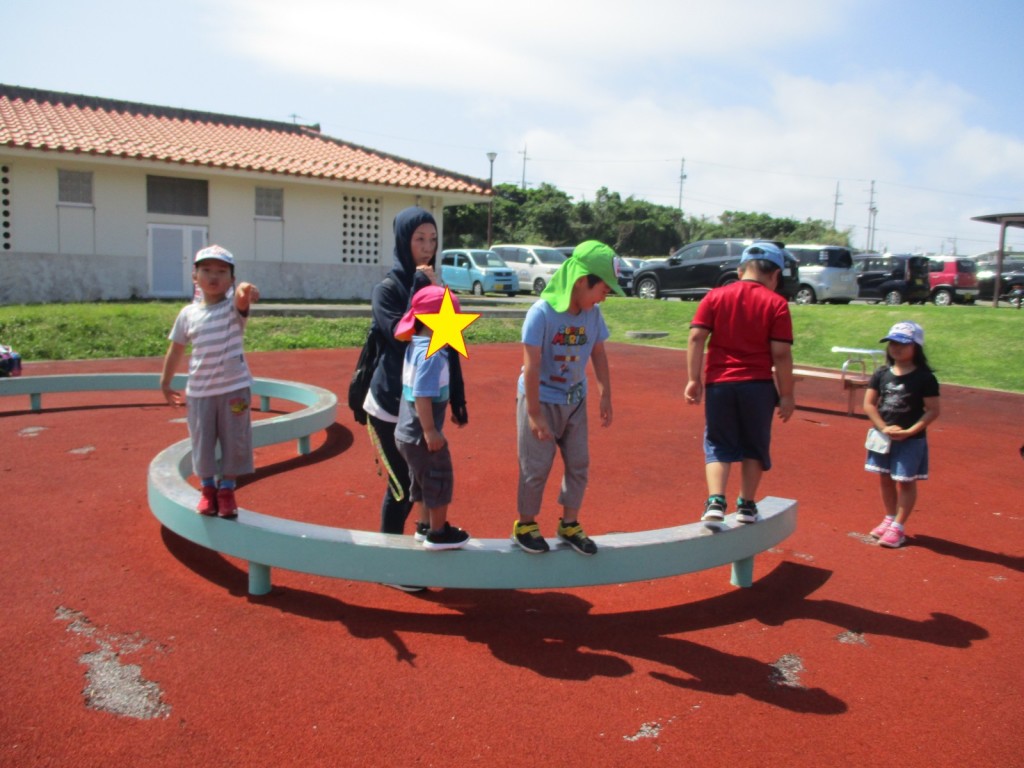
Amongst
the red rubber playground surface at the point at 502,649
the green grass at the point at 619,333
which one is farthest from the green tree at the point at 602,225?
the red rubber playground surface at the point at 502,649

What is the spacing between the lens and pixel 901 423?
5684 millimetres

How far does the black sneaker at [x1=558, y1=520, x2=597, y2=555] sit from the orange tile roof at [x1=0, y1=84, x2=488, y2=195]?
19697 millimetres

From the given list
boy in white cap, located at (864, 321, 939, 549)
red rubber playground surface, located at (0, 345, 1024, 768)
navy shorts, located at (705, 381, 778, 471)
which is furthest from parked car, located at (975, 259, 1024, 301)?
navy shorts, located at (705, 381, 778, 471)

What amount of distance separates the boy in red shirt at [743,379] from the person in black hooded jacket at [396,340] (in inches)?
58.6

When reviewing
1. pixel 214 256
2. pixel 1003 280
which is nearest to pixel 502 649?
pixel 214 256

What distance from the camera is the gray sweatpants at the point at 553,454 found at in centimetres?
416

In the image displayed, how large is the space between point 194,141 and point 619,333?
44.6 ft

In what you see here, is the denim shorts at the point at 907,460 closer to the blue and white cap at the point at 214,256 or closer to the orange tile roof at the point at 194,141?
the blue and white cap at the point at 214,256

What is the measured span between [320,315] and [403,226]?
16.0m

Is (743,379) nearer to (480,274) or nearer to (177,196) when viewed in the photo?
(177,196)

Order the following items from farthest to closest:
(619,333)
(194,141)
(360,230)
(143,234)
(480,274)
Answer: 1. (480,274)
2. (360,230)
3. (194,141)
4. (143,234)
5. (619,333)

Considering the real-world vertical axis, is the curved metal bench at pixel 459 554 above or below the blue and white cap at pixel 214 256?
below

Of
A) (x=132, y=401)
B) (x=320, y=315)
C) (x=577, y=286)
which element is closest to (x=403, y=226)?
(x=577, y=286)

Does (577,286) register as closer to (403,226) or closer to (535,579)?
(403,226)
